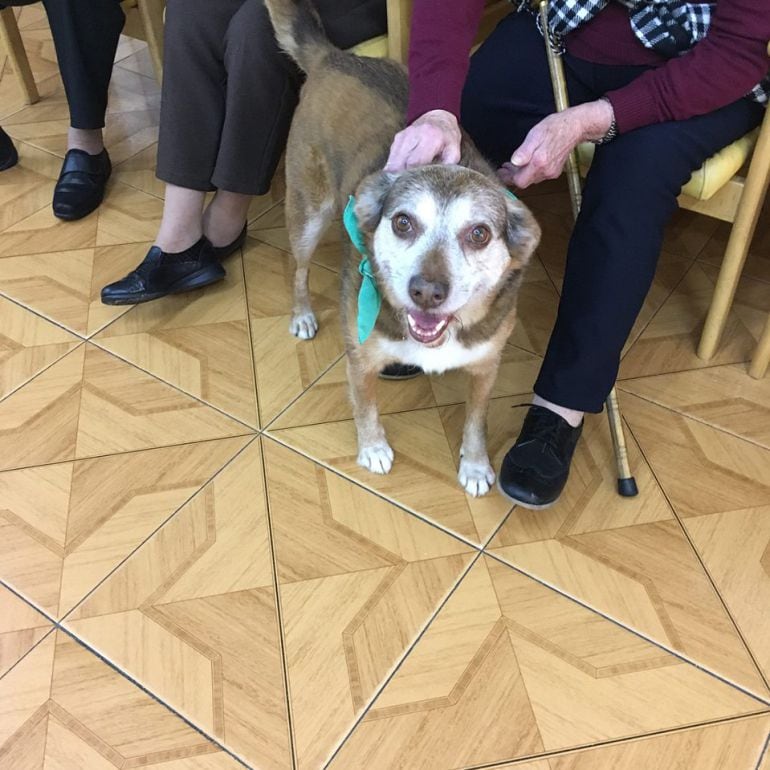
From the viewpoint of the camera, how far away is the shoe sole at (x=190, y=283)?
1.91 meters

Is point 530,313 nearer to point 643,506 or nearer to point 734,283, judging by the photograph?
point 734,283

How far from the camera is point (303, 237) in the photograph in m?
1.76

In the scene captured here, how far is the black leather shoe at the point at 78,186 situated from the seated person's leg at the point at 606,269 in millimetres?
1608

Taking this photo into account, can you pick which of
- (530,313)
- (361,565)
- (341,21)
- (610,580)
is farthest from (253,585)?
(341,21)

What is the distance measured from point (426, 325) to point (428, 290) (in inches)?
4.3

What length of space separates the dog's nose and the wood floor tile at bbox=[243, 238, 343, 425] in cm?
67

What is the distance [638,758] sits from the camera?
1127mm

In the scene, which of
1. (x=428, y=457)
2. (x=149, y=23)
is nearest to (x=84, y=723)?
(x=428, y=457)

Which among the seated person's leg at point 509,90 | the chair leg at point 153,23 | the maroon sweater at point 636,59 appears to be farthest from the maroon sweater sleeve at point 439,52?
the chair leg at point 153,23

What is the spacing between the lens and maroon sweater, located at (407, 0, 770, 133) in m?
1.24

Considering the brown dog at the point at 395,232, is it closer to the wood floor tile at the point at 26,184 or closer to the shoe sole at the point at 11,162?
the wood floor tile at the point at 26,184

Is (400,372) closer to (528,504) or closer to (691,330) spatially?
(528,504)

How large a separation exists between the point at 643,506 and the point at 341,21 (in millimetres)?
1327

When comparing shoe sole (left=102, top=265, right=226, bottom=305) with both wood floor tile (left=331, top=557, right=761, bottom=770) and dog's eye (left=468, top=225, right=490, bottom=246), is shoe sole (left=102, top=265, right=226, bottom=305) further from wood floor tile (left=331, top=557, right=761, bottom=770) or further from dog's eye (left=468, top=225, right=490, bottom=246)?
wood floor tile (left=331, top=557, right=761, bottom=770)
